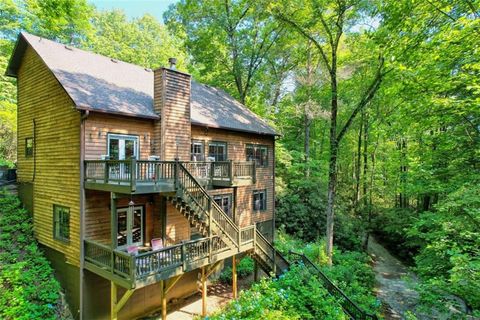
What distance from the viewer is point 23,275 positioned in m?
9.11

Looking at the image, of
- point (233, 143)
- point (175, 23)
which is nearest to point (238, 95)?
point (175, 23)

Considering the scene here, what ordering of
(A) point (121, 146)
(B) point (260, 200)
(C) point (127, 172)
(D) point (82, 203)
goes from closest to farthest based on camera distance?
(C) point (127, 172) → (D) point (82, 203) → (A) point (121, 146) → (B) point (260, 200)

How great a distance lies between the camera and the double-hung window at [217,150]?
42.3 ft

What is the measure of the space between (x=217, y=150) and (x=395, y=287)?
12.6 m

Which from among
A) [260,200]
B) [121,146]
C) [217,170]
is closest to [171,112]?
[121,146]

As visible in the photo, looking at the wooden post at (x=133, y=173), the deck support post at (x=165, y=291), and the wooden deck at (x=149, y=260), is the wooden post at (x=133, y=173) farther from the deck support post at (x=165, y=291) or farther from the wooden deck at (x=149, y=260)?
the deck support post at (x=165, y=291)

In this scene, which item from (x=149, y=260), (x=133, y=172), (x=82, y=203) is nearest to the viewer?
(x=133, y=172)

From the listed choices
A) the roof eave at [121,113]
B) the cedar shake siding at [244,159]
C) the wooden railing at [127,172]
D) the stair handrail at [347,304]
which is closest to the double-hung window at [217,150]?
the cedar shake siding at [244,159]

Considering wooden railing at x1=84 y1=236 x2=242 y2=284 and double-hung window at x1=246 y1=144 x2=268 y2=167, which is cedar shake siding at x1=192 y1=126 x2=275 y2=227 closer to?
double-hung window at x1=246 y1=144 x2=268 y2=167

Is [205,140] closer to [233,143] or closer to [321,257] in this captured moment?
[233,143]

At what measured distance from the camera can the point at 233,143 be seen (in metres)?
14.1

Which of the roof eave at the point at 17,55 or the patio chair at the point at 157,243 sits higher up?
the roof eave at the point at 17,55

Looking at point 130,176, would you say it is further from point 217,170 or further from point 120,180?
point 217,170

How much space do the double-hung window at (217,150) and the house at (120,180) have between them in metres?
0.07
